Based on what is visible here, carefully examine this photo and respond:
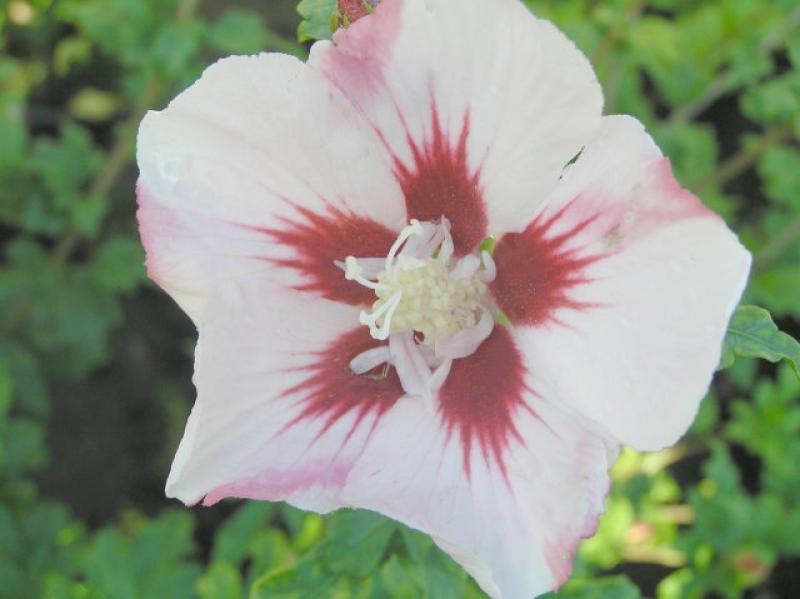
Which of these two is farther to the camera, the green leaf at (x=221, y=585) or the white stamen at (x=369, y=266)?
the green leaf at (x=221, y=585)

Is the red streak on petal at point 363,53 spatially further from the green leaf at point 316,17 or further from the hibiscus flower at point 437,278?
the green leaf at point 316,17

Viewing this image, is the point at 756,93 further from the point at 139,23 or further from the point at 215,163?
the point at 215,163

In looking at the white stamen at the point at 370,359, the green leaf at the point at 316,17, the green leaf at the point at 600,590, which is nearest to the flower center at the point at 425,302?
the white stamen at the point at 370,359

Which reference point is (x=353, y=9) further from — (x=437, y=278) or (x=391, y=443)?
(x=391, y=443)

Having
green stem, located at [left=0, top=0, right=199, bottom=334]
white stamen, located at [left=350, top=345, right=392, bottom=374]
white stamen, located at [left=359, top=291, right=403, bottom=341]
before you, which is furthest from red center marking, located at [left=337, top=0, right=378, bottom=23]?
green stem, located at [left=0, top=0, right=199, bottom=334]

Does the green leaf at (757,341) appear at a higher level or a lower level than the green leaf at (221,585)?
higher

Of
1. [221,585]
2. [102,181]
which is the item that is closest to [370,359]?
[221,585]

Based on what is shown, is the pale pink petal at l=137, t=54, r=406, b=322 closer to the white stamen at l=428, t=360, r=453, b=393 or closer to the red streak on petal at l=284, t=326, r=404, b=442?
the red streak on petal at l=284, t=326, r=404, b=442
